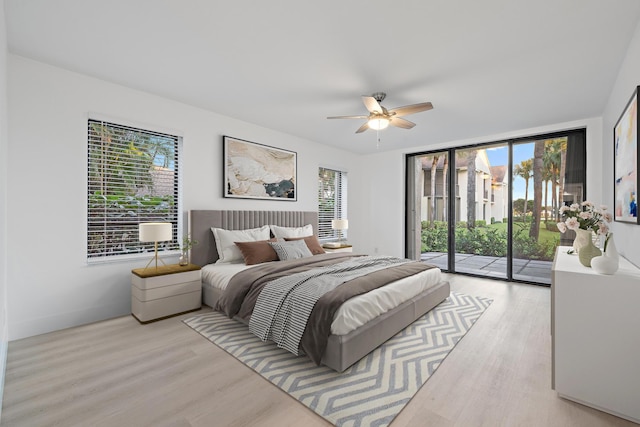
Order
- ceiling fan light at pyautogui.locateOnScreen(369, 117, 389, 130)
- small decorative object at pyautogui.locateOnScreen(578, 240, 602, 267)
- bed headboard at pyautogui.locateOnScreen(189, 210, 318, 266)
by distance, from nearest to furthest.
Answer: small decorative object at pyautogui.locateOnScreen(578, 240, 602, 267), ceiling fan light at pyautogui.locateOnScreen(369, 117, 389, 130), bed headboard at pyautogui.locateOnScreen(189, 210, 318, 266)

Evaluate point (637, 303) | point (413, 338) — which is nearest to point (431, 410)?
point (413, 338)

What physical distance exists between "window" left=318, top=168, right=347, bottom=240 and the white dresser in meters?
4.33

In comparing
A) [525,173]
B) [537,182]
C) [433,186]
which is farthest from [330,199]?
[537,182]

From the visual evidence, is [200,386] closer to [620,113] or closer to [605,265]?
[605,265]

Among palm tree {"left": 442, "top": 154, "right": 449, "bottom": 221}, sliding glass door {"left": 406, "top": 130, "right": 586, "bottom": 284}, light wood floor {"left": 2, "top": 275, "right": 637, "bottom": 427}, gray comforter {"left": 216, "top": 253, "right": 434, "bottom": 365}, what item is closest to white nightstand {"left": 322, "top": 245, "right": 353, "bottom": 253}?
gray comforter {"left": 216, "top": 253, "right": 434, "bottom": 365}

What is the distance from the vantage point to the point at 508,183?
16.3 ft

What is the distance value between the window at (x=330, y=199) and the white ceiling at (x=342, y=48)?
7.71 feet

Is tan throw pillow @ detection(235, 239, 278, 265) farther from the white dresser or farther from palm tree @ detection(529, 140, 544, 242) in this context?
palm tree @ detection(529, 140, 544, 242)

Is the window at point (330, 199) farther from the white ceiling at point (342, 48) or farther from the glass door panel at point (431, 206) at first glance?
the white ceiling at point (342, 48)

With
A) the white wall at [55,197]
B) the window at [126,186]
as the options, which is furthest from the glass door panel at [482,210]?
the white wall at [55,197]

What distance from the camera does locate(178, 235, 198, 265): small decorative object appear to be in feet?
11.4

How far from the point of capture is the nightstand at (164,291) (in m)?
3.01

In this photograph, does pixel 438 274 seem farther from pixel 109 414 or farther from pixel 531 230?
pixel 109 414

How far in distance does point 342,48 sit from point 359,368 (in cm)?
261
